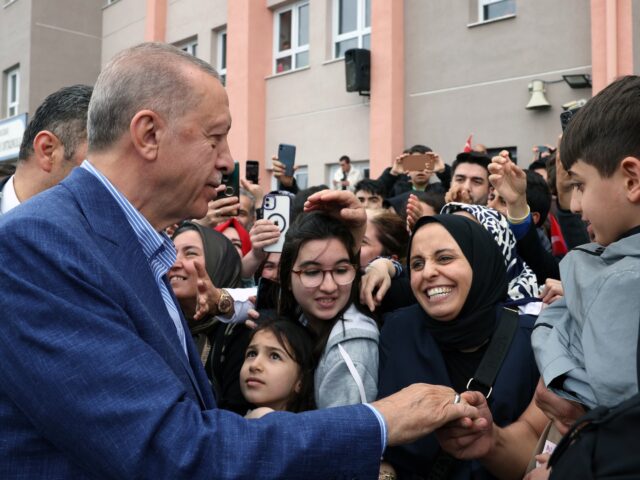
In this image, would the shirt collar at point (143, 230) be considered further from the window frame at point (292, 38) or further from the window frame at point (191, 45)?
the window frame at point (191, 45)

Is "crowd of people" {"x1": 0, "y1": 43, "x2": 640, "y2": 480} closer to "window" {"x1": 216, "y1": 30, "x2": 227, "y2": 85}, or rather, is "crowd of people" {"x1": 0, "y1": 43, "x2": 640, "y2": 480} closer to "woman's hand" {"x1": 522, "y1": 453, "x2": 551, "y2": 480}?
"woman's hand" {"x1": 522, "y1": 453, "x2": 551, "y2": 480}

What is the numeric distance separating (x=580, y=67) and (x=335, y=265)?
6.89 m

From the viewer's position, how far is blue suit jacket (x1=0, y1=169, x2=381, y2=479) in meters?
1.34

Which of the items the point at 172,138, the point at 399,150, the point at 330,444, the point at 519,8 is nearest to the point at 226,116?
the point at 172,138

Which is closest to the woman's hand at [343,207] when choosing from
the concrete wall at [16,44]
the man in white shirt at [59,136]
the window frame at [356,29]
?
the man in white shirt at [59,136]

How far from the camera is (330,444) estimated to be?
1.49 meters

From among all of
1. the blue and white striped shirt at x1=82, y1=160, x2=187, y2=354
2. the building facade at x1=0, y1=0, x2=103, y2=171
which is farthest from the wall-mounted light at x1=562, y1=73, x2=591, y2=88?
the building facade at x1=0, y1=0, x2=103, y2=171

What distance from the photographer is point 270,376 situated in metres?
2.87

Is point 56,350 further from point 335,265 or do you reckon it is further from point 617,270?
point 335,265

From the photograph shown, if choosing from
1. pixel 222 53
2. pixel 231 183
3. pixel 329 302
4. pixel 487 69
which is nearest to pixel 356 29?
pixel 487 69

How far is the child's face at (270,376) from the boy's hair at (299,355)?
0.06ft

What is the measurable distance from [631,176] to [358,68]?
9600 mm

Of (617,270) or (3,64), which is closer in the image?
(617,270)

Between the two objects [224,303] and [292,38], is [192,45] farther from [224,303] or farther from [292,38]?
[224,303]
